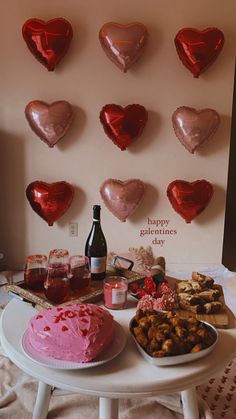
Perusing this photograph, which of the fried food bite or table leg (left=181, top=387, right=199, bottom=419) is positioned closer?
the fried food bite

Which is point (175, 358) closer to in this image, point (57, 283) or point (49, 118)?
point (57, 283)

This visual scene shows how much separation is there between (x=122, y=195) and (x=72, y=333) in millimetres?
1791

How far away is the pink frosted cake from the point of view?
949mm

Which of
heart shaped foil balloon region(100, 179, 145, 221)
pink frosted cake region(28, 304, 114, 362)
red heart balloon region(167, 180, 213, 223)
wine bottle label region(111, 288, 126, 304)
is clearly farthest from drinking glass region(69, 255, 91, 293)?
red heart balloon region(167, 180, 213, 223)

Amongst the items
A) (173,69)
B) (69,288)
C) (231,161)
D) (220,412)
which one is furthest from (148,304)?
(231,161)

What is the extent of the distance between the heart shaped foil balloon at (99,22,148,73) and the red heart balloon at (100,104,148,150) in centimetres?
30

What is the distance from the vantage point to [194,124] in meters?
2.62

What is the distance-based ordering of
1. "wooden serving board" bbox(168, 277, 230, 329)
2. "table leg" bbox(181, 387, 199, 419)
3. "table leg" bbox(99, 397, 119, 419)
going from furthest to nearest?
"table leg" bbox(181, 387, 199, 419) < "wooden serving board" bbox(168, 277, 230, 329) < "table leg" bbox(99, 397, 119, 419)

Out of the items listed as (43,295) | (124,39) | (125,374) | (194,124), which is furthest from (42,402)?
(124,39)

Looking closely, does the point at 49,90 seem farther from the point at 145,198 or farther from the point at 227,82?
the point at 227,82

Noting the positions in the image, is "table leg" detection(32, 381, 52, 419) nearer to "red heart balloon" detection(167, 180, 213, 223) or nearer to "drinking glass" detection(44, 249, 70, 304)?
"drinking glass" detection(44, 249, 70, 304)

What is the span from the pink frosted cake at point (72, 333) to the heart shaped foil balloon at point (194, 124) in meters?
1.83

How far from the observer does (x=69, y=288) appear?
132cm

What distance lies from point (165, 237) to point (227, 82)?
1150mm
